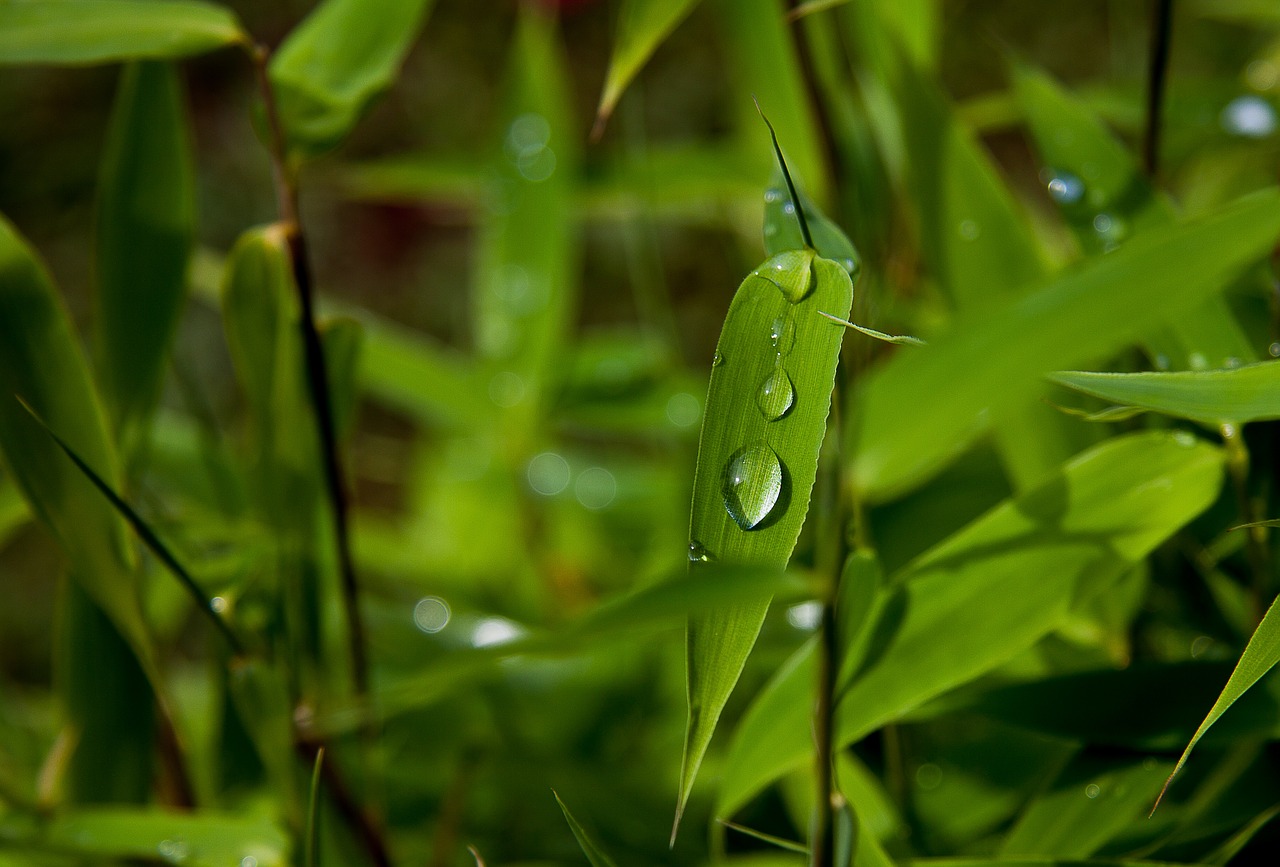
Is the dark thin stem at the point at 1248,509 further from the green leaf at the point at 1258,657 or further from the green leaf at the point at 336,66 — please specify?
the green leaf at the point at 336,66

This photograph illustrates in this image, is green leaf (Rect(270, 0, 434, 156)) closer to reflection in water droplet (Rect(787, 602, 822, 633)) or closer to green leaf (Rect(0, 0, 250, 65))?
green leaf (Rect(0, 0, 250, 65))

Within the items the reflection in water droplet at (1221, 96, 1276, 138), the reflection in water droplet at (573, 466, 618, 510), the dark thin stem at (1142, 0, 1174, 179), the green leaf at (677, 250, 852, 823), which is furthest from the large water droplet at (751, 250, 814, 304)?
the reflection in water droplet at (573, 466, 618, 510)

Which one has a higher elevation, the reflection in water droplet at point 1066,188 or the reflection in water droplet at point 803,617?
the reflection in water droplet at point 1066,188

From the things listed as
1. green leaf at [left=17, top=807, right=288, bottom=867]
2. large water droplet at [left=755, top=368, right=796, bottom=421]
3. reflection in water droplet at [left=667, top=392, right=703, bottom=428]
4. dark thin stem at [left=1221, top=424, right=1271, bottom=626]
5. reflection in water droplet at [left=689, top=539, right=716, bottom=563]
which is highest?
large water droplet at [left=755, top=368, right=796, bottom=421]

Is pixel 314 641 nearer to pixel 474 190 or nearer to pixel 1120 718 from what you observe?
pixel 1120 718

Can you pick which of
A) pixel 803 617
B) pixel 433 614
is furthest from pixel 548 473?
pixel 803 617

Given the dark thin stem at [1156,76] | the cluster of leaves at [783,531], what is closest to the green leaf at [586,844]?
the cluster of leaves at [783,531]

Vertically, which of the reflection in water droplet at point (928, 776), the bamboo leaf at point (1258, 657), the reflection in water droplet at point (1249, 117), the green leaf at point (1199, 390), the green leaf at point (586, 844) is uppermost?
the green leaf at point (1199, 390)
